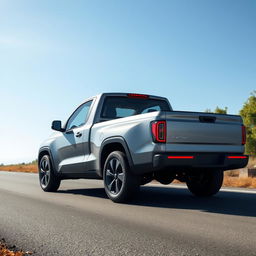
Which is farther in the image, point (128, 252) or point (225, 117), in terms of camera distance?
point (225, 117)

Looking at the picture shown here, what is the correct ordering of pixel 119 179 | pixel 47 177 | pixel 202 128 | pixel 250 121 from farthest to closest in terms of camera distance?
pixel 250 121, pixel 47 177, pixel 119 179, pixel 202 128

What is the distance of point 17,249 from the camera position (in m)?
3.57

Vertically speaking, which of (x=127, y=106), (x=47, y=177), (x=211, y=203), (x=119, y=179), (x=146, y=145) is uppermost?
(x=127, y=106)

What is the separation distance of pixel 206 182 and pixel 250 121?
132ft

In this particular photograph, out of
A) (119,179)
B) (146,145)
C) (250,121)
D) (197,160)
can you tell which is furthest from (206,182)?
(250,121)

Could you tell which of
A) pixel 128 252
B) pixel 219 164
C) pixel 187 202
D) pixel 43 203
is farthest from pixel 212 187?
pixel 128 252

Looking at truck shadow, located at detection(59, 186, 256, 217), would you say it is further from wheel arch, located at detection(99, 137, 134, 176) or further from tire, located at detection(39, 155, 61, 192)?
tire, located at detection(39, 155, 61, 192)

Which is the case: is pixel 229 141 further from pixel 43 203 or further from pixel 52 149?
pixel 52 149

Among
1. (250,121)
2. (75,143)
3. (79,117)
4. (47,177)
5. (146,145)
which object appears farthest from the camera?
(250,121)

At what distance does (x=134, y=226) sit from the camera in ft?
15.1

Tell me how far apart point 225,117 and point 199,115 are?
56 cm

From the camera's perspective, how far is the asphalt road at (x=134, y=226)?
355 centimetres

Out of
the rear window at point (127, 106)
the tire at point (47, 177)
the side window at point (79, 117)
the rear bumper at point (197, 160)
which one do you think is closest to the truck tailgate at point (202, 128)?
the rear bumper at point (197, 160)

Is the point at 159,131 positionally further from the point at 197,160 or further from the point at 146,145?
the point at 197,160
